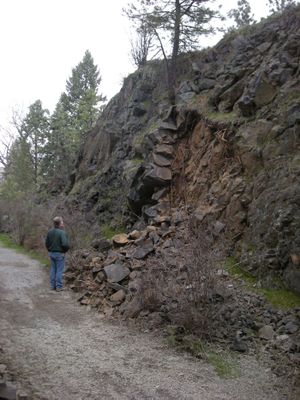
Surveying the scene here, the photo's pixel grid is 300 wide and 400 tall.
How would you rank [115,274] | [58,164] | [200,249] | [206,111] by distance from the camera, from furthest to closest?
[58,164]
[206,111]
[115,274]
[200,249]

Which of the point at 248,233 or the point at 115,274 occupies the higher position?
the point at 248,233

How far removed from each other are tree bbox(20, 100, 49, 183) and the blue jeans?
25643 mm

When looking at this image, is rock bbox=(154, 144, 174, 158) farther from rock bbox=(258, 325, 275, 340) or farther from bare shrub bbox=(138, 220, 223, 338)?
rock bbox=(258, 325, 275, 340)

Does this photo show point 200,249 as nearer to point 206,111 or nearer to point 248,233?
point 248,233

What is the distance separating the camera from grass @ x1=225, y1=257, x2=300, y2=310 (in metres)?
7.80

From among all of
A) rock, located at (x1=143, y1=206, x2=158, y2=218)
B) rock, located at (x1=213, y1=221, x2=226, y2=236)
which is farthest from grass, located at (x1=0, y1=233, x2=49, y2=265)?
rock, located at (x1=213, y1=221, x2=226, y2=236)

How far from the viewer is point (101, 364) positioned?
19.6ft

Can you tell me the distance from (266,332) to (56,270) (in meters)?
6.16

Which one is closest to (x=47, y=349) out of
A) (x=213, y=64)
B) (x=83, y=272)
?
(x=83, y=272)

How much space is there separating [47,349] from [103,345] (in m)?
0.92

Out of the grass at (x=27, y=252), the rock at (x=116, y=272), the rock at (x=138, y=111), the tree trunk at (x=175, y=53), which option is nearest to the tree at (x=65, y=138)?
the grass at (x=27, y=252)

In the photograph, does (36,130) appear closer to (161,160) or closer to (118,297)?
(161,160)

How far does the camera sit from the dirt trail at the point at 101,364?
5.15 meters

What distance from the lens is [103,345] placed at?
269 inches
